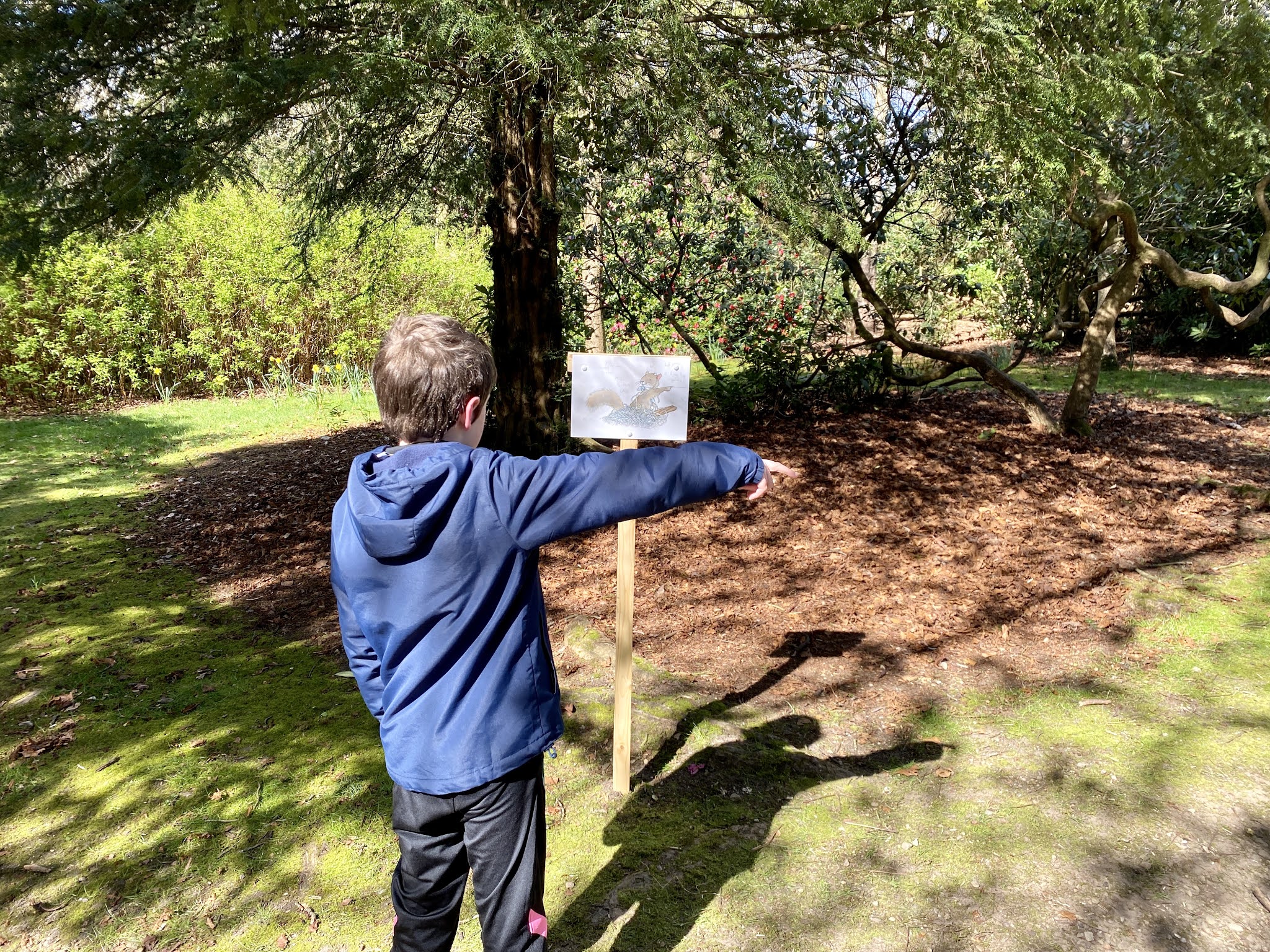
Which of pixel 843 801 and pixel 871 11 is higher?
pixel 871 11

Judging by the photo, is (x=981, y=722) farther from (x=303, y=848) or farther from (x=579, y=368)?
(x=303, y=848)

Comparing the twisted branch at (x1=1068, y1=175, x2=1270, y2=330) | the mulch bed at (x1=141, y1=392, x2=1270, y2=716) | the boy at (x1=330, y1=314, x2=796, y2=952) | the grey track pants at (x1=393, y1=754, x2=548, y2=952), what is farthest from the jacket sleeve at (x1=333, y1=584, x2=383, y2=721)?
the twisted branch at (x1=1068, y1=175, x2=1270, y2=330)

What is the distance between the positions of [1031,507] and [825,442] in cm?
195

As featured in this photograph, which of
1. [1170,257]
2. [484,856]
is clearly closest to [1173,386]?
[1170,257]

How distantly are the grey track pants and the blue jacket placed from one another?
7 cm

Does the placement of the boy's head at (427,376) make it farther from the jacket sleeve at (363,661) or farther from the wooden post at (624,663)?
the wooden post at (624,663)

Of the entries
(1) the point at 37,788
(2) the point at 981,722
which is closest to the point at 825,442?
(2) the point at 981,722

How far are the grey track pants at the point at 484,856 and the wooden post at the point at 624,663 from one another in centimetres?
131

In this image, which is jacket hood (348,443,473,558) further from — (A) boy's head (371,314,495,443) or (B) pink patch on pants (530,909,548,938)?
(B) pink patch on pants (530,909,548,938)

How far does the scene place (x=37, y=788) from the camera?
3523mm

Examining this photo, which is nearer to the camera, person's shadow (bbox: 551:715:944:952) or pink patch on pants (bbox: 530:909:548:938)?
pink patch on pants (bbox: 530:909:548:938)

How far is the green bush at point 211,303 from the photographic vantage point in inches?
457

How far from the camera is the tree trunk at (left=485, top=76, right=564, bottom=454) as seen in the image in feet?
20.3

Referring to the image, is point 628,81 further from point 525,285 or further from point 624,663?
point 624,663
